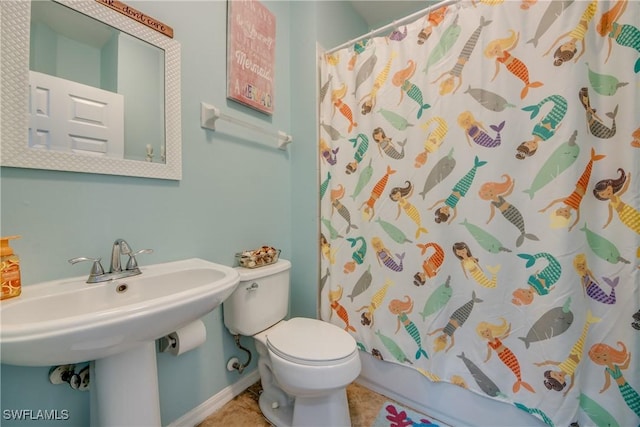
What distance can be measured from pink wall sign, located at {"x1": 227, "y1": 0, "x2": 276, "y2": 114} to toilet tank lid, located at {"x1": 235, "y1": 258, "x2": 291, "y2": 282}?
839 mm

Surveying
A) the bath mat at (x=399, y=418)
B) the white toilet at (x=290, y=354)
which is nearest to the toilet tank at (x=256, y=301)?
the white toilet at (x=290, y=354)

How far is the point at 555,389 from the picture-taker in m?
0.94

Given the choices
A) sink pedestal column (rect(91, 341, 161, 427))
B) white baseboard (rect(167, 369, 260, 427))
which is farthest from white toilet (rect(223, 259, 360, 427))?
sink pedestal column (rect(91, 341, 161, 427))

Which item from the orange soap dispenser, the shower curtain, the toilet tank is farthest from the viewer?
the toilet tank

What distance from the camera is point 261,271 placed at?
3.89 feet

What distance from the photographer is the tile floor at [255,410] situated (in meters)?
1.16

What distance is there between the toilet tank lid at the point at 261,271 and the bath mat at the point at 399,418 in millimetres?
838

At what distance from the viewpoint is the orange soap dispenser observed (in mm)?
641

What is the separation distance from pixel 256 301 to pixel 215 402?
0.53m

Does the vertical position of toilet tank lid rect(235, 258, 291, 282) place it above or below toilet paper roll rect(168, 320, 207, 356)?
above

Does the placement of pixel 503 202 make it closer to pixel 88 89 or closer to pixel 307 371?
pixel 307 371

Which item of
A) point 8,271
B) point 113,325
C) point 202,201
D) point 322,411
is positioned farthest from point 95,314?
point 322,411

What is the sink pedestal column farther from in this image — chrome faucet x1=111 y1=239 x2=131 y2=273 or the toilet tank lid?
the toilet tank lid

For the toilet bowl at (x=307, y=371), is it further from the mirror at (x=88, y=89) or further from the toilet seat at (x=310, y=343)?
the mirror at (x=88, y=89)
